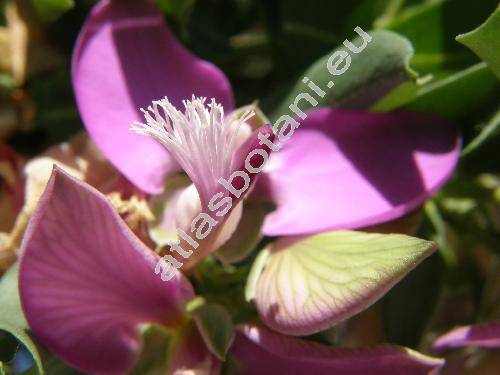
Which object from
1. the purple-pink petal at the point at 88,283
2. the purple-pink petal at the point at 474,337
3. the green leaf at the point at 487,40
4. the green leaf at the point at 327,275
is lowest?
the purple-pink petal at the point at 474,337

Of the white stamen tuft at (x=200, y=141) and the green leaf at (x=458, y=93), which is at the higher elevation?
the white stamen tuft at (x=200, y=141)

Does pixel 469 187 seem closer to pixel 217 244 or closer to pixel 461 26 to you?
pixel 461 26

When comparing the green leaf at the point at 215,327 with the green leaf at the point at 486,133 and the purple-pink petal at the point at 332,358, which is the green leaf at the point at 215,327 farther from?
the green leaf at the point at 486,133

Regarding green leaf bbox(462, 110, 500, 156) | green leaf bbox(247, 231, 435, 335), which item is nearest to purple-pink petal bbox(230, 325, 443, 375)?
green leaf bbox(247, 231, 435, 335)

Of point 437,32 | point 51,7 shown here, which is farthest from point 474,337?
point 51,7

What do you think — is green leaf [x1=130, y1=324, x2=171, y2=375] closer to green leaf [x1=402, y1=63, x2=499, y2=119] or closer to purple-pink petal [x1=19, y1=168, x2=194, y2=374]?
purple-pink petal [x1=19, y1=168, x2=194, y2=374]

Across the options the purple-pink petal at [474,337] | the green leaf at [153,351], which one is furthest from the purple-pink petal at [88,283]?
the purple-pink petal at [474,337]
